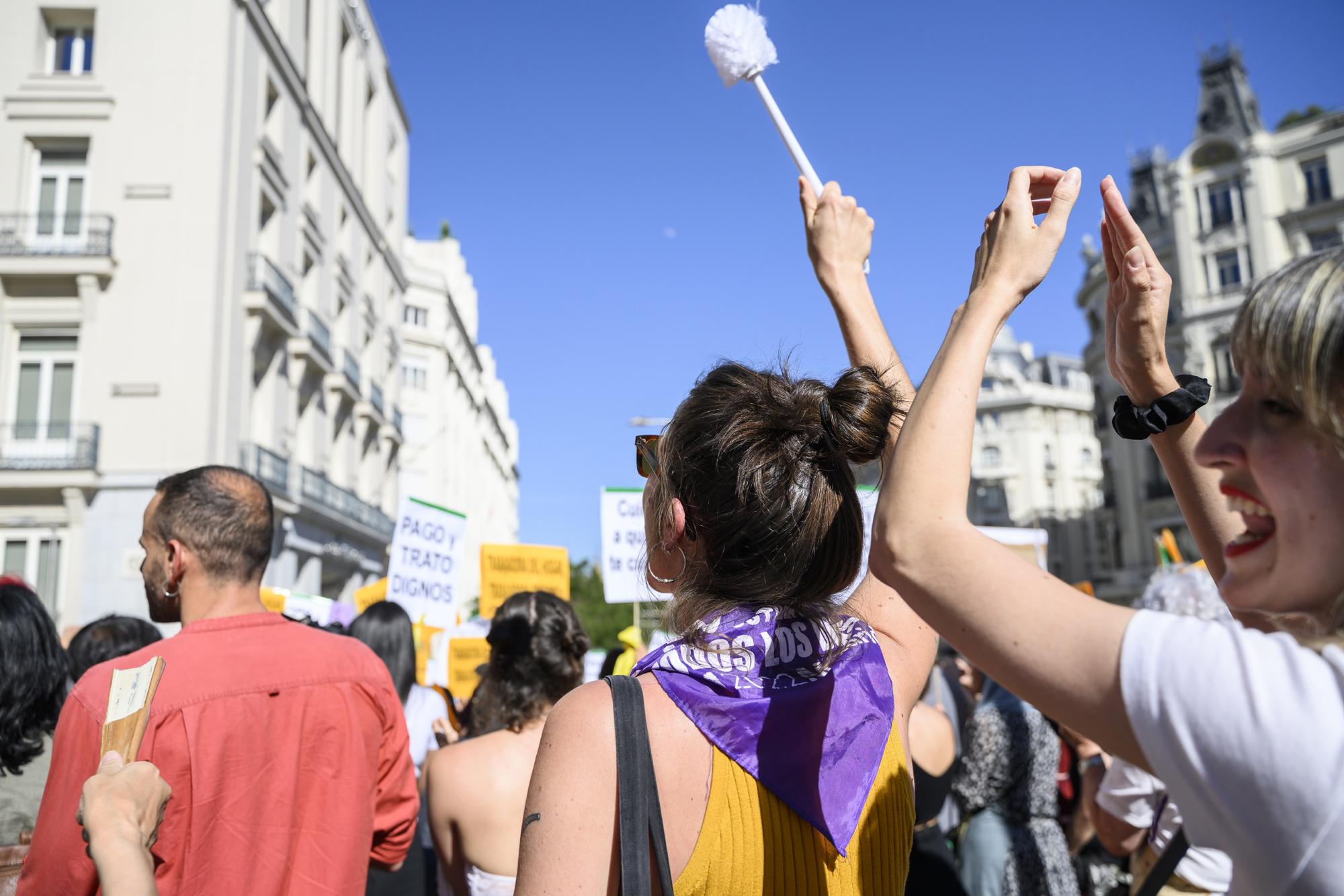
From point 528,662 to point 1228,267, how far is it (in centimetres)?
4259

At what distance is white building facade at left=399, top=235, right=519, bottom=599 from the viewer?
158ft

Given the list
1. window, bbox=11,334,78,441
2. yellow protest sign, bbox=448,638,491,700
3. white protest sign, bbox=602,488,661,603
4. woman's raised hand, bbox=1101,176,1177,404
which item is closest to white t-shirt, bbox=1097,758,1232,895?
woman's raised hand, bbox=1101,176,1177,404

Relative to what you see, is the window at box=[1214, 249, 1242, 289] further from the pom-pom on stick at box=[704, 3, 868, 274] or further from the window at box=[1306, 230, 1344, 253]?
the pom-pom on stick at box=[704, 3, 868, 274]

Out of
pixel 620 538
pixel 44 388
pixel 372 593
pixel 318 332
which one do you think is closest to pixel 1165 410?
pixel 620 538

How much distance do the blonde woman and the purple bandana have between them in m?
0.39

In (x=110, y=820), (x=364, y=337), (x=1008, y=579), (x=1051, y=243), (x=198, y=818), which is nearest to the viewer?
(x=1008, y=579)

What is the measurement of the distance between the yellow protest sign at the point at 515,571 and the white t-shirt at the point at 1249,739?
7.20 meters

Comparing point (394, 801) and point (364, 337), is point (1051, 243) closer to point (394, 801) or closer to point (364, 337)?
point (394, 801)

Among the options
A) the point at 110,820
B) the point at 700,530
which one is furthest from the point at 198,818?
the point at 700,530

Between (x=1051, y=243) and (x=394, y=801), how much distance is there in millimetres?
2611

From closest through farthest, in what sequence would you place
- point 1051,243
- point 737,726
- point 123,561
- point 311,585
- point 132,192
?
1. point 1051,243
2. point 737,726
3. point 123,561
4. point 132,192
5. point 311,585

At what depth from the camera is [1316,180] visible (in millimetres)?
37781

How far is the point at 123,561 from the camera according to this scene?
19641 millimetres

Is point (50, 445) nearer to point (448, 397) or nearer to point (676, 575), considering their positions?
point (676, 575)
